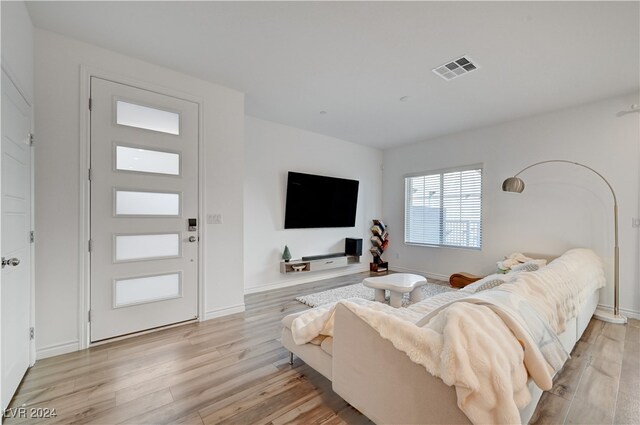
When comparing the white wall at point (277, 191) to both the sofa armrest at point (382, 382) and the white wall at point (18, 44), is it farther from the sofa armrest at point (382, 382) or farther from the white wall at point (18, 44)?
the sofa armrest at point (382, 382)

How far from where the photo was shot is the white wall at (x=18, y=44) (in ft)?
5.64

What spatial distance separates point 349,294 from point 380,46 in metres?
3.24

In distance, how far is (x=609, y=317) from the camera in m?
3.19

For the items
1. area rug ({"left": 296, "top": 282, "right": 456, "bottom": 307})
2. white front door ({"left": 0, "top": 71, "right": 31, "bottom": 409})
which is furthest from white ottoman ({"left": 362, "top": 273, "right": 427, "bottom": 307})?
white front door ({"left": 0, "top": 71, "right": 31, "bottom": 409})

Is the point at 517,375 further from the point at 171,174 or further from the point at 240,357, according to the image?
the point at 171,174

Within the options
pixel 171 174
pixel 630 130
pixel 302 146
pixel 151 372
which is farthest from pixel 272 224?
pixel 630 130

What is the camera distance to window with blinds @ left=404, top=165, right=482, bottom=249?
4.82 metres

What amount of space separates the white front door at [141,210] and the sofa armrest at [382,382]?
222 centimetres

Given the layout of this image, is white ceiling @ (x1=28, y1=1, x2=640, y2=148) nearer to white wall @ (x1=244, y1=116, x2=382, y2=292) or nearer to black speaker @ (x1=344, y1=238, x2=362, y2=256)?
white wall @ (x1=244, y1=116, x2=382, y2=292)

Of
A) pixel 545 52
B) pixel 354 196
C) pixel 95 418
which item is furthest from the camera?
pixel 354 196

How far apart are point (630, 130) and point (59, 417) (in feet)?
20.4

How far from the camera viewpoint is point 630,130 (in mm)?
3359

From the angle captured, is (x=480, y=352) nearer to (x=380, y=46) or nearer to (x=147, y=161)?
(x=380, y=46)

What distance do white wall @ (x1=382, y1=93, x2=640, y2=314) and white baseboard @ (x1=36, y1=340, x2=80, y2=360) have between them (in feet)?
17.5
